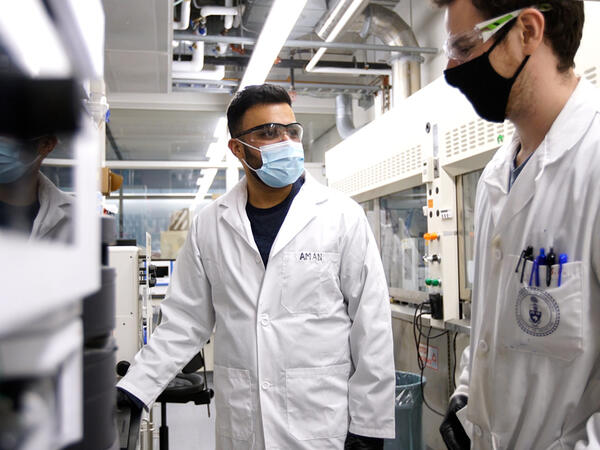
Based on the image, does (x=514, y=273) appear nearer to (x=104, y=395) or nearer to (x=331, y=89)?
(x=104, y=395)

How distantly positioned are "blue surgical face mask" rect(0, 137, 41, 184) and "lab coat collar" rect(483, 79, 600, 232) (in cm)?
94

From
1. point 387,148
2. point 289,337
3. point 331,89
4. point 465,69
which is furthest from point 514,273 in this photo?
point 331,89

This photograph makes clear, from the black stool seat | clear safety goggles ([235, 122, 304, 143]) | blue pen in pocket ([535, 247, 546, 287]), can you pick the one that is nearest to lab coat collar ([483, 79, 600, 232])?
blue pen in pocket ([535, 247, 546, 287])

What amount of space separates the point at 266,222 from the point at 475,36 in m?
0.88

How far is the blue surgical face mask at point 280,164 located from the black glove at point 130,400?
787 millimetres

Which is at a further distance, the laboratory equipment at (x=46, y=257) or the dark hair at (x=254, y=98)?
the dark hair at (x=254, y=98)

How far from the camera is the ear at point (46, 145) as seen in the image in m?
0.37

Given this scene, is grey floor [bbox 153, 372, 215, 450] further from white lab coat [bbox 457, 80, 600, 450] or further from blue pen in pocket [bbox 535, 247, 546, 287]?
blue pen in pocket [bbox 535, 247, 546, 287]

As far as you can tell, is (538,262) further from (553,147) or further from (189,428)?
(189,428)

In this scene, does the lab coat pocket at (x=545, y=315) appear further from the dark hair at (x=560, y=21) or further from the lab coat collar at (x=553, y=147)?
the dark hair at (x=560, y=21)

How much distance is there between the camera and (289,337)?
4.93 ft

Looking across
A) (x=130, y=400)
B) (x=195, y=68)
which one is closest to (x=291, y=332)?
(x=130, y=400)

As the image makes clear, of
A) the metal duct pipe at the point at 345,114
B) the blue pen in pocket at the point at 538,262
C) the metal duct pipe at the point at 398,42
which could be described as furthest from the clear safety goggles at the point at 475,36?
the metal duct pipe at the point at 345,114

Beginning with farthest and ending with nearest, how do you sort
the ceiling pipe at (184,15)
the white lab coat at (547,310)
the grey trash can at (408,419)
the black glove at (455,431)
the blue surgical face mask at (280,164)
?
the ceiling pipe at (184,15), the grey trash can at (408,419), the blue surgical face mask at (280,164), the black glove at (455,431), the white lab coat at (547,310)
